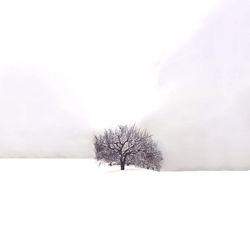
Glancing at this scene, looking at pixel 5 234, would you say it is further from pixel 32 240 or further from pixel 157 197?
pixel 157 197

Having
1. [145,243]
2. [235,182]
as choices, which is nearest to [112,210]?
[145,243]

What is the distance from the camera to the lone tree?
35.8 metres

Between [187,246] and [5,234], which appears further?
[5,234]

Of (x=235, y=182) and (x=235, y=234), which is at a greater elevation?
(x=235, y=182)

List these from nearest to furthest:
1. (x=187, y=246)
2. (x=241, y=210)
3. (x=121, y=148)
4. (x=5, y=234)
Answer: (x=187, y=246)
(x=5, y=234)
(x=241, y=210)
(x=121, y=148)

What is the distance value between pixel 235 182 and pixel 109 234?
11.6m

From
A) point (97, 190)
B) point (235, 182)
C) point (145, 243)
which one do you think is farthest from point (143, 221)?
point (235, 182)

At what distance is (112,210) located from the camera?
52.9 feet

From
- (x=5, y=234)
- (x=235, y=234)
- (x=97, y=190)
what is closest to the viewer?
(x=235, y=234)

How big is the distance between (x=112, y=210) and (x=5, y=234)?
426 centimetres

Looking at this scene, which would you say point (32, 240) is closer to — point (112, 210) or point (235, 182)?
point (112, 210)

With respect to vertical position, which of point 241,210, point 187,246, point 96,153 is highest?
point 96,153

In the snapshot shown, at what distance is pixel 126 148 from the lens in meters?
36.8

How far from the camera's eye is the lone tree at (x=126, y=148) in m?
35.8
